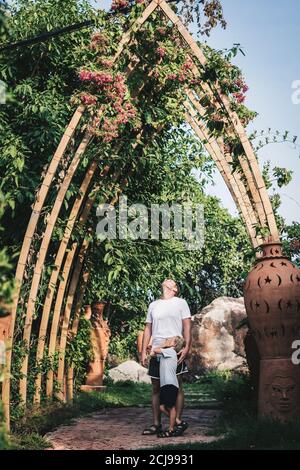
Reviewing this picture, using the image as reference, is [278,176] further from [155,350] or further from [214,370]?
[214,370]

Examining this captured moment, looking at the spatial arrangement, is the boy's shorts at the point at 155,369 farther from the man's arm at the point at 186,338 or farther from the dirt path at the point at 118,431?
the dirt path at the point at 118,431

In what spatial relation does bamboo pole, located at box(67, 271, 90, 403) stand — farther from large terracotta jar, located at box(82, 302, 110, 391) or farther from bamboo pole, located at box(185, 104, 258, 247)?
large terracotta jar, located at box(82, 302, 110, 391)

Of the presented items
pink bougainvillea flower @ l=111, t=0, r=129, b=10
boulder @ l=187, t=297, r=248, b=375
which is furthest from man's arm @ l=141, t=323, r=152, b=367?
boulder @ l=187, t=297, r=248, b=375

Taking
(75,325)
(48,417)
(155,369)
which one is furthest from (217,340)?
(155,369)

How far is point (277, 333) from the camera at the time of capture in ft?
20.8

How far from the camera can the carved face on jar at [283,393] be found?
6.21 metres

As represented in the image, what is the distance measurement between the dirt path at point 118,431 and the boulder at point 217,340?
353 inches

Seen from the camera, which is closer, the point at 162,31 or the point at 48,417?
the point at 48,417

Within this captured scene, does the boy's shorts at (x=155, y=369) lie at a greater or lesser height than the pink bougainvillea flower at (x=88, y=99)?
lesser

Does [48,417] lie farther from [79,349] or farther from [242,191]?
[242,191]

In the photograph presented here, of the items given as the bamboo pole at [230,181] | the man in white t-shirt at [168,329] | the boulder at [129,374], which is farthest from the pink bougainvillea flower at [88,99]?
the boulder at [129,374]

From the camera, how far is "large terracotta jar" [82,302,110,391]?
41.0 feet

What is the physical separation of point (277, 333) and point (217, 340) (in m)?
11.6

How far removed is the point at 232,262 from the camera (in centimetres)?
2847
